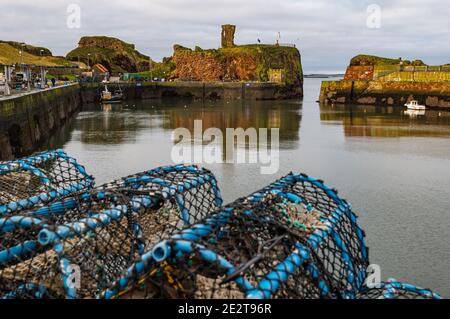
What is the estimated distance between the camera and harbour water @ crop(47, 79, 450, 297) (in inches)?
325

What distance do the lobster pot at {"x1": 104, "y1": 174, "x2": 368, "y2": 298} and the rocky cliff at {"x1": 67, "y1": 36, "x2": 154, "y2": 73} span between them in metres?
71.1

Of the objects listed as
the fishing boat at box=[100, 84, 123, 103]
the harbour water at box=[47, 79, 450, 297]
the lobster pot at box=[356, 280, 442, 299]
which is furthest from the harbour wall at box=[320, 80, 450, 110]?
the lobster pot at box=[356, 280, 442, 299]

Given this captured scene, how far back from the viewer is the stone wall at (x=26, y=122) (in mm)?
14797

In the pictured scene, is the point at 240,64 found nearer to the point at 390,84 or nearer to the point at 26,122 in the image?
the point at 390,84

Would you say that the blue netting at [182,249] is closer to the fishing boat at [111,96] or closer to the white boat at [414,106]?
the white boat at [414,106]

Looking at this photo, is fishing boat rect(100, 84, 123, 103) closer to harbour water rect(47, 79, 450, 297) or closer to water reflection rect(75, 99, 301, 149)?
water reflection rect(75, 99, 301, 149)

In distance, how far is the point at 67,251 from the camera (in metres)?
4.41

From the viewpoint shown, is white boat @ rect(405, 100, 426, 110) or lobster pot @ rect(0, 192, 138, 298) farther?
white boat @ rect(405, 100, 426, 110)

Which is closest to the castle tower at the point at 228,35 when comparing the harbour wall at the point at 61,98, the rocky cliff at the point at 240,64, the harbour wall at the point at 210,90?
the rocky cliff at the point at 240,64

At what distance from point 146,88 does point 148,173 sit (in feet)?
155

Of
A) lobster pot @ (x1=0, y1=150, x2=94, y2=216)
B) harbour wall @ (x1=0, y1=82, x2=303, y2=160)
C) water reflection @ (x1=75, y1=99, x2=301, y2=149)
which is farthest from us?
water reflection @ (x1=75, y1=99, x2=301, y2=149)

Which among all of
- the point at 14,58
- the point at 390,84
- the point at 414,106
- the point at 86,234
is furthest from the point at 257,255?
the point at 14,58
